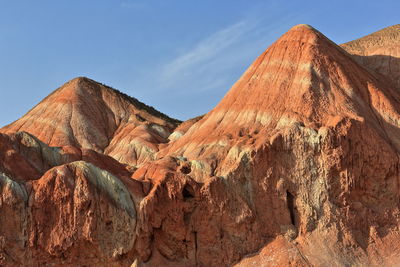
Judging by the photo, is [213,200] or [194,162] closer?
[213,200]

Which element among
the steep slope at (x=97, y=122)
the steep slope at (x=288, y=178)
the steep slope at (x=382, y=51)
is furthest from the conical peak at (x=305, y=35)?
the steep slope at (x=97, y=122)

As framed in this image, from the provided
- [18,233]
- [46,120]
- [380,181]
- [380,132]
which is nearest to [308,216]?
[380,181]

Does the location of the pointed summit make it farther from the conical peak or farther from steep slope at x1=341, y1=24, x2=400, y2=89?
steep slope at x1=341, y1=24, x2=400, y2=89

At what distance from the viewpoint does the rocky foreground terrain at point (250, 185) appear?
128ft

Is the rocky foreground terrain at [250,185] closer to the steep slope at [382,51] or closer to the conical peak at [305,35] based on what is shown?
the conical peak at [305,35]

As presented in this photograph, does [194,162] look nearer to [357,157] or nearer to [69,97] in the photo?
[357,157]

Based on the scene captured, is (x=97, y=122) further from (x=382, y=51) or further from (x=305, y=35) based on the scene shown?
(x=305, y=35)

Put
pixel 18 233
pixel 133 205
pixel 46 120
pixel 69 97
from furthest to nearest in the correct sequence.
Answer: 1. pixel 69 97
2. pixel 46 120
3. pixel 133 205
4. pixel 18 233

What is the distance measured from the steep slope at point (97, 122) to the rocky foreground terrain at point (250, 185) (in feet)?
82.8

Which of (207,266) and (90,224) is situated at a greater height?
(90,224)

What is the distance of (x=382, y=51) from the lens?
218 feet

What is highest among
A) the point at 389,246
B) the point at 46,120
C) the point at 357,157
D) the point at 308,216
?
the point at 46,120

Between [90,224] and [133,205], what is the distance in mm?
3141

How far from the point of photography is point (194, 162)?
46.5 m
